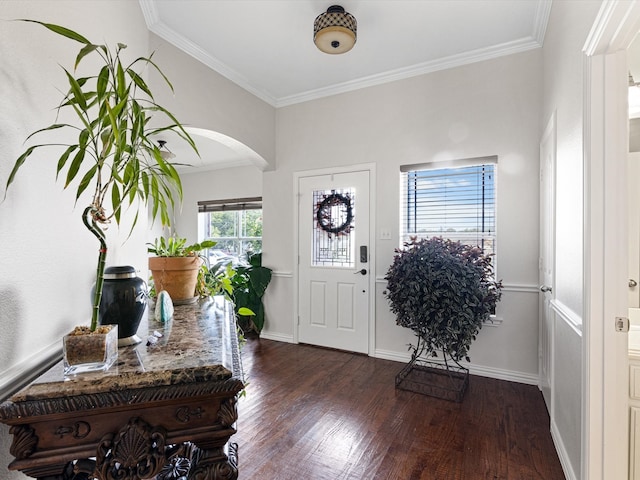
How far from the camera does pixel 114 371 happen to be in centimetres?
87

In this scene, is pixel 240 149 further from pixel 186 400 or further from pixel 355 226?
pixel 186 400

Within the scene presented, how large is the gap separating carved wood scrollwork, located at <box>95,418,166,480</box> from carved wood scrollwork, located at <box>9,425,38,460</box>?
0.14 meters

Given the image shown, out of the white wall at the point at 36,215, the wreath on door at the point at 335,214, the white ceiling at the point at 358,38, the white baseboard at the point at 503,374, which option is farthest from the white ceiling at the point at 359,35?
the white baseboard at the point at 503,374

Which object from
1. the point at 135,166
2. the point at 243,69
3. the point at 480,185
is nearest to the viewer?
the point at 135,166

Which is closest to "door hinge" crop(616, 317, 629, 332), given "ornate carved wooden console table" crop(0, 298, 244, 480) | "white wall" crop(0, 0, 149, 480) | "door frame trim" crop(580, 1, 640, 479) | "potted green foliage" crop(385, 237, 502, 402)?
"door frame trim" crop(580, 1, 640, 479)

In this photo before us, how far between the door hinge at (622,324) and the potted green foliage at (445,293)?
3.78 feet

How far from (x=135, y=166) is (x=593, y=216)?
1.84 m

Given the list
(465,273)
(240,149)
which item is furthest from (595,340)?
(240,149)

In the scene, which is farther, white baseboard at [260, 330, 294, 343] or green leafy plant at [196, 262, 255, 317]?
white baseboard at [260, 330, 294, 343]

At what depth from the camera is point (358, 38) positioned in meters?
2.86

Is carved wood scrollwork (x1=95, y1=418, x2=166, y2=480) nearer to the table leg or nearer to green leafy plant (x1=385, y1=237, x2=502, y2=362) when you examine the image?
the table leg

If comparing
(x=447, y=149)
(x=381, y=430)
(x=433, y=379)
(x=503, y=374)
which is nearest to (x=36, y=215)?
(x=381, y=430)

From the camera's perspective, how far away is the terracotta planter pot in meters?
1.75

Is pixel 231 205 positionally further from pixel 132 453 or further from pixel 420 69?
pixel 132 453
